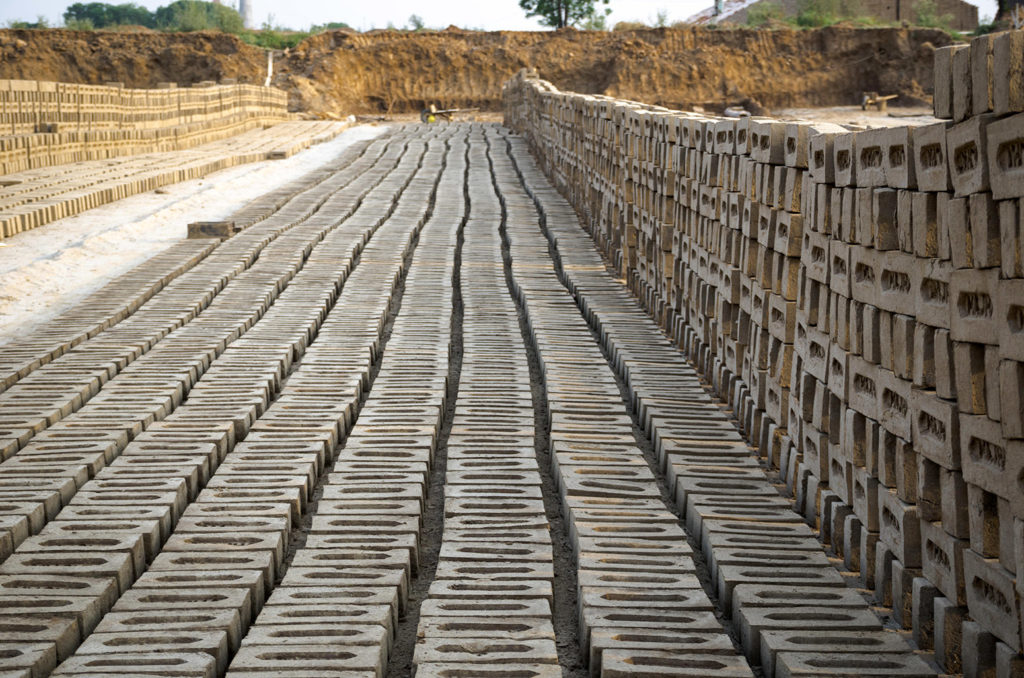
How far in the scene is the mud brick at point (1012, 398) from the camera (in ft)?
8.66

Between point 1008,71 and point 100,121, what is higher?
point 100,121

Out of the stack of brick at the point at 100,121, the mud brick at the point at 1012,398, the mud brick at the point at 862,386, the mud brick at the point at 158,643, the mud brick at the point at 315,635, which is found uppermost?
the stack of brick at the point at 100,121

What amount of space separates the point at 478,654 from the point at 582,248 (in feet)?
23.4

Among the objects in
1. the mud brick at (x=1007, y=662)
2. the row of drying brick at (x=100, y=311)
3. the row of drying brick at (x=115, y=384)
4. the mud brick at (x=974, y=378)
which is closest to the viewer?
the mud brick at (x=1007, y=662)

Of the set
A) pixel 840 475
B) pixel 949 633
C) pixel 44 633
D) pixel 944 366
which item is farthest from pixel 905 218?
pixel 44 633

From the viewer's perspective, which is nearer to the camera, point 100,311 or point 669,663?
point 669,663

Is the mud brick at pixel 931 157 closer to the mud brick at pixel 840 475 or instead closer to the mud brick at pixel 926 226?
the mud brick at pixel 926 226

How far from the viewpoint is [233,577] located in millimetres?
3479

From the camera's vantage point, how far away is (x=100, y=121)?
18234mm

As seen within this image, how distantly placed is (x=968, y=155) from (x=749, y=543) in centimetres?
154

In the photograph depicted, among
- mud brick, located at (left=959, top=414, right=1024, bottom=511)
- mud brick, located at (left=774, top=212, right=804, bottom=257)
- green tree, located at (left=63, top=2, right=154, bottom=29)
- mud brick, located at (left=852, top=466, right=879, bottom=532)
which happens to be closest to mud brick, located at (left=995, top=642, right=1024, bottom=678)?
mud brick, located at (left=959, top=414, right=1024, bottom=511)

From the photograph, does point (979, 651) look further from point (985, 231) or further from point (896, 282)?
point (896, 282)

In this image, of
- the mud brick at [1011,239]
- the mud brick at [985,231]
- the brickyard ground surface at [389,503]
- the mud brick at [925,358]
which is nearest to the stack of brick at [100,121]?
the brickyard ground surface at [389,503]

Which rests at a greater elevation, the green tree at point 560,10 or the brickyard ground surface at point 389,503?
the green tree at point 560,10
